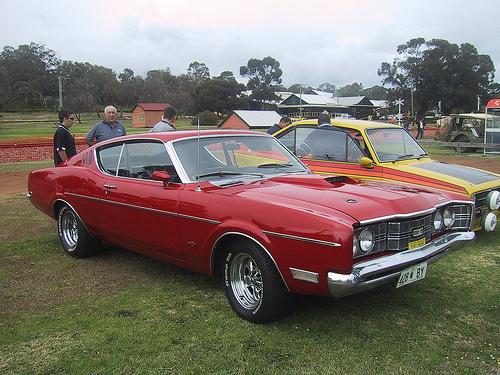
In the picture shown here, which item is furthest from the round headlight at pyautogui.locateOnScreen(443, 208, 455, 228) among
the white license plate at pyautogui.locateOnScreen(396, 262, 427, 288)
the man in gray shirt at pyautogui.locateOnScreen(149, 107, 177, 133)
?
the man in gray shirt at pyautogui.locateOnScreen(149, 107, 177, 133)

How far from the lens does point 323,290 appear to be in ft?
11.5

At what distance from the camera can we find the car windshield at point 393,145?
23.9 feet

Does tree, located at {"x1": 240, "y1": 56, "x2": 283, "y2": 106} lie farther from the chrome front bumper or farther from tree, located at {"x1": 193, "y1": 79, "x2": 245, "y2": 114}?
the chrome front bumper

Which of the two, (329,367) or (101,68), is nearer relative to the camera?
(329,367)

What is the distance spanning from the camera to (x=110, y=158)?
565cm

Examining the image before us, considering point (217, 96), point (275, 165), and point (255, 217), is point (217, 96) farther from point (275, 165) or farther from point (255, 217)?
point (255, 217)

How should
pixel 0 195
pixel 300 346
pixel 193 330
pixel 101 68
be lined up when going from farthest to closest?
pixel 101 68, pixel 0 195, pixel 193 330, pixel 300 346

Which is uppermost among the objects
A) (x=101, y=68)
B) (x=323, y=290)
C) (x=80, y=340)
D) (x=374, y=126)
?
(x=101, y=68)

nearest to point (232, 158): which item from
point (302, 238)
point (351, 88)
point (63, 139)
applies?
point (302, 238)

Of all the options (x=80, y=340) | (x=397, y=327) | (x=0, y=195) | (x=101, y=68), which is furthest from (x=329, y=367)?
(x=101, y=68)

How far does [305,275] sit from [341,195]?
0.77 m

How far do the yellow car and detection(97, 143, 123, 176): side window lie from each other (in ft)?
10.4

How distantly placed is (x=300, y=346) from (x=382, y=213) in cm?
112

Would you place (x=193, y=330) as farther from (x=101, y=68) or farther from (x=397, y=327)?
(x=101, y=68)
